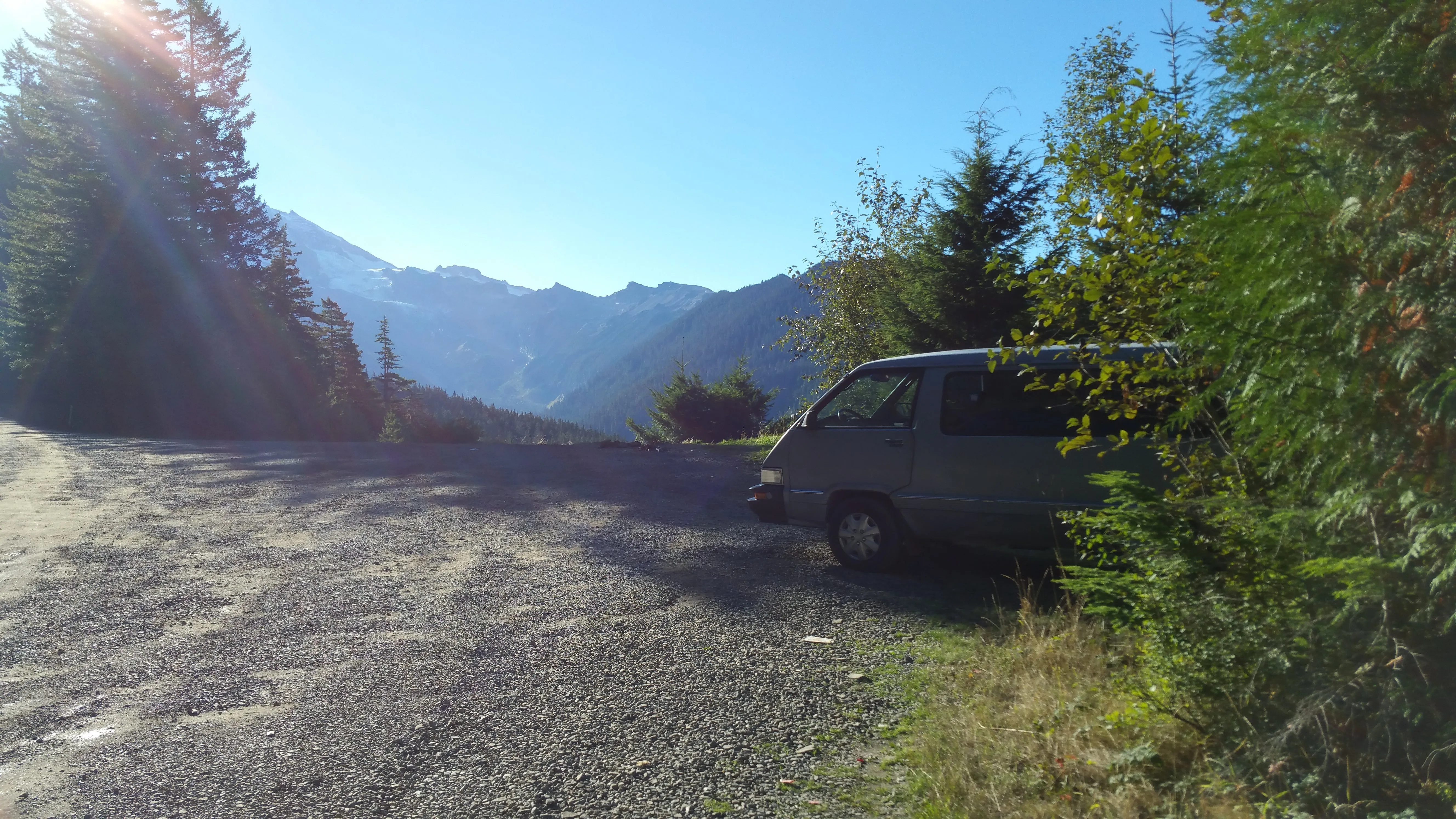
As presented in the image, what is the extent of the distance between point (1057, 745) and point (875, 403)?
4.46m

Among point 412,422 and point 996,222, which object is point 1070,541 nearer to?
point 996,222

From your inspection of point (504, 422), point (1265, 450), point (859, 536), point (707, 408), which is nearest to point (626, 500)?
point (859, 536)

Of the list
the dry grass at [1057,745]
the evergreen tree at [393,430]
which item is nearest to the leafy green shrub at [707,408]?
the evergreen tree at [393,430]

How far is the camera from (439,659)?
5414mm

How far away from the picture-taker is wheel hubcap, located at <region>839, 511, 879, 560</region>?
7.54m

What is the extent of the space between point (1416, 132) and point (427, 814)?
4.07 meters

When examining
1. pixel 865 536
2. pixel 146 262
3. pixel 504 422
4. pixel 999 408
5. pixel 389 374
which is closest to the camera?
pixel 999 408

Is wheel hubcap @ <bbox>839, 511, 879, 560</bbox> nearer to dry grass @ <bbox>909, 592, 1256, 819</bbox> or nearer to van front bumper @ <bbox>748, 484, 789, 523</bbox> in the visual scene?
van front bumper @ <bbox>748, 484, 789, 523</bbox>

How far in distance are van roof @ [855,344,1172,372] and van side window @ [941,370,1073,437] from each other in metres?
0.11

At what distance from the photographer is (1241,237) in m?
2.73

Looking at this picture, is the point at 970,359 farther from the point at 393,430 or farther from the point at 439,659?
the point at 393,430

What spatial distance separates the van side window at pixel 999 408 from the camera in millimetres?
6672

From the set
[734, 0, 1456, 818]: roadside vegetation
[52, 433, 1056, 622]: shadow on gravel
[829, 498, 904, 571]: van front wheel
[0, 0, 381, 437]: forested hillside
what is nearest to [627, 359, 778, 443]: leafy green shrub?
[0, 0, 381, 437]: forested hillside

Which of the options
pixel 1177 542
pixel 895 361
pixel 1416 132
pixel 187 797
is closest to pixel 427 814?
pixel 187 797
